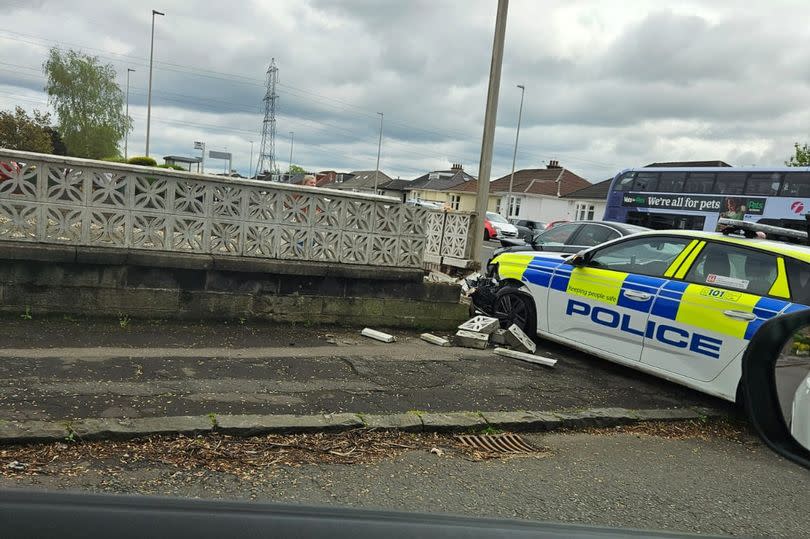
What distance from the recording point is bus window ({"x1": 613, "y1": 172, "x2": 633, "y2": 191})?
77.5ft

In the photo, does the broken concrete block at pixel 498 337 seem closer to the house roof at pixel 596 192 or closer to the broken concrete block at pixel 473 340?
the broken concrete block at pixel 473 340

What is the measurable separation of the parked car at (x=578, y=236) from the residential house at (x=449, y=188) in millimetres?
51152

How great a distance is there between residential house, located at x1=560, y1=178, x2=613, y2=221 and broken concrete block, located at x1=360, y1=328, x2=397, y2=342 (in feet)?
146

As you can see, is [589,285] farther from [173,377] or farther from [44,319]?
[44,319]

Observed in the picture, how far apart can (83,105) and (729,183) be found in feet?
168

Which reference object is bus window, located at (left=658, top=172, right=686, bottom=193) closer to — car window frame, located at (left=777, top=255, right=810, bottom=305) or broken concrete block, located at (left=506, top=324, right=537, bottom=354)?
broken concrete block, located at (left=506, top=324, right=537, bottom=354)

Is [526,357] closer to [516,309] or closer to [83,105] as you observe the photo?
[516,309]

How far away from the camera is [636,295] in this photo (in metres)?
6.02

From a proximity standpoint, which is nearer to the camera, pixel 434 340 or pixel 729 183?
pixel 434 340

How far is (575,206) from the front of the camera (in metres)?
53.5

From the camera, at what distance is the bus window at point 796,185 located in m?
17.5

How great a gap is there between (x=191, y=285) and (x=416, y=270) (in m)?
2.56

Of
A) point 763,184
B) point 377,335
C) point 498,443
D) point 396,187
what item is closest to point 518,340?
point 377,335

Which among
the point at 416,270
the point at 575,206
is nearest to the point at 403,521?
the point at 416,270
